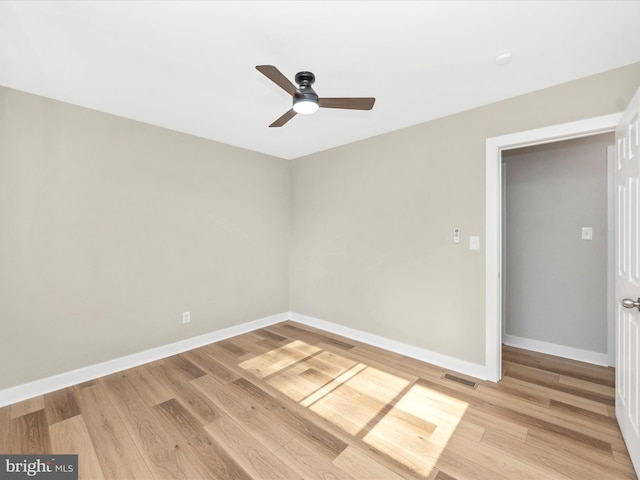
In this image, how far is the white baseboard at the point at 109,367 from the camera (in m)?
2.35

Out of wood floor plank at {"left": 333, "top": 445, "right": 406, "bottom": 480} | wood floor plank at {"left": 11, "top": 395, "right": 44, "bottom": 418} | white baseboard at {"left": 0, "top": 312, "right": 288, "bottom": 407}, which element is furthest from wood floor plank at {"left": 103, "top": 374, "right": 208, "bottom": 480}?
wood floor plank at {"left": 333, "top": 445, "right": 406, "bottom": 480}

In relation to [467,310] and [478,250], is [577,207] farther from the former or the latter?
[467,310]

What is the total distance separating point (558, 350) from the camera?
3.16 meters

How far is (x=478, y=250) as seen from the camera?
2.70 m

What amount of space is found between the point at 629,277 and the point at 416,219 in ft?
5.46

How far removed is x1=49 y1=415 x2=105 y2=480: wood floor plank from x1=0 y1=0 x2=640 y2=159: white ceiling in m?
2.49

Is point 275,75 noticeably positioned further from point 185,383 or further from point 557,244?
point 557,244

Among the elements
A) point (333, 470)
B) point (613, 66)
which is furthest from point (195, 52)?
point (613, 66)

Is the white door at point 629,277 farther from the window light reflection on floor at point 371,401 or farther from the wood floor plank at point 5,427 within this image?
the wood floor plank at point 5,427

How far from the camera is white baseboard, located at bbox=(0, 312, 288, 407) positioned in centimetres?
235

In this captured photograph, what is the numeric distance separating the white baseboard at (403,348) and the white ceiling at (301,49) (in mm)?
2387

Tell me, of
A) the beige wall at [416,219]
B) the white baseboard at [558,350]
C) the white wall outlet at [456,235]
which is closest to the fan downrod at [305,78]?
the beige wall at [416,219]

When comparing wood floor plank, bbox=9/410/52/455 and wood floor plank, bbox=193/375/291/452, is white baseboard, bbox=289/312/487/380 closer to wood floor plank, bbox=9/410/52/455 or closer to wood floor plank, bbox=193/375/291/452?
wood floor plank, bbox=193/375/291/452

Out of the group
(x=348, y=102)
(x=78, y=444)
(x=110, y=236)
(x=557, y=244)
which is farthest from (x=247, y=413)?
(x=557, y=244)
